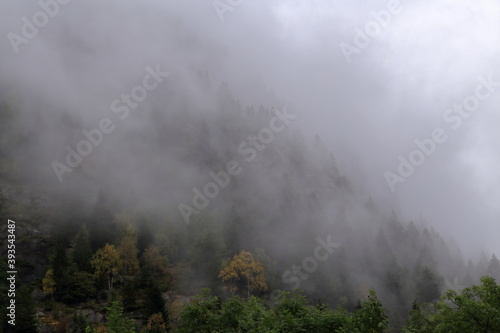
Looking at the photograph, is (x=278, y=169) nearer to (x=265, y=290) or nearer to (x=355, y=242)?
(x=355, y=242)

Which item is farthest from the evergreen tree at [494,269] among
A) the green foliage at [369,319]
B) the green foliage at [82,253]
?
the green foliage at [369,319]

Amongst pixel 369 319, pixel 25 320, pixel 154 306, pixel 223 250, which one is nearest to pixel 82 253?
pixel 154 306

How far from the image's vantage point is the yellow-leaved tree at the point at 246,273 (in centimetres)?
10087

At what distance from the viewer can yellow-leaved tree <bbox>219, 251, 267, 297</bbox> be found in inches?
3971

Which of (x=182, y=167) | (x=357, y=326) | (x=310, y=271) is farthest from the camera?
(x=182, y=167)

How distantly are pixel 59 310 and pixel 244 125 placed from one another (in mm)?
123592

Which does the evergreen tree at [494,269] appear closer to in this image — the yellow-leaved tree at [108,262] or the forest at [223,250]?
the forest at [223,250]

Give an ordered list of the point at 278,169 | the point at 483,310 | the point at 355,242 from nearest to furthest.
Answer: the point at 483,310 → the point at 355,242 → the point at 278,169

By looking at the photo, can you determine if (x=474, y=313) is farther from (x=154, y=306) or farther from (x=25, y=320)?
(x=25, y=320)

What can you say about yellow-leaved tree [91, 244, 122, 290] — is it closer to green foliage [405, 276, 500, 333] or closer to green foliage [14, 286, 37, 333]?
green foliage [14, 286, 37, 333]

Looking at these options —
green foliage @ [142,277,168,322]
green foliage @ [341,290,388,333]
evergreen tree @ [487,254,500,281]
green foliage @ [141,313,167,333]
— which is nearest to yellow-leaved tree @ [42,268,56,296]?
green foliage @ [142,277,168,322]

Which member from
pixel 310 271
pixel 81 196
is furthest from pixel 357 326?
pixel 81 196

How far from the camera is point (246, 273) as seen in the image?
10150cm

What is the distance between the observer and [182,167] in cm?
15938
